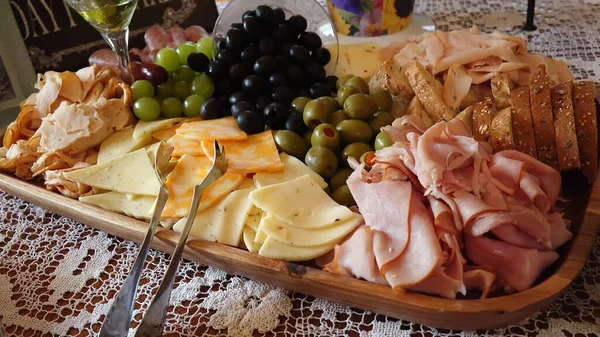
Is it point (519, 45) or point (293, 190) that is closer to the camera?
point (293, 190)

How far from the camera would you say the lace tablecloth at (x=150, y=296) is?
3.14ft

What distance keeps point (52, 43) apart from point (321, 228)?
57.2 inches

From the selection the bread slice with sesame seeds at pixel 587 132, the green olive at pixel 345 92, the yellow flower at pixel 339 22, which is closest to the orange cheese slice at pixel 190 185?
the green olive at pixel 345 92

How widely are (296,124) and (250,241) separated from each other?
1.29ft

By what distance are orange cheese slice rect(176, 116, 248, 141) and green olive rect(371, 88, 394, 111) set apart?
13.9 inches

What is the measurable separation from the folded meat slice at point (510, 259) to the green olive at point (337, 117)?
482 mm

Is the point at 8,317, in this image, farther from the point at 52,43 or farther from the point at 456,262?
the point at 52,43

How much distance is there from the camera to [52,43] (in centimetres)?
198

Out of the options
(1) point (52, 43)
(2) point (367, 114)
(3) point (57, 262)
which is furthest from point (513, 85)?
(1) point (52, 43)

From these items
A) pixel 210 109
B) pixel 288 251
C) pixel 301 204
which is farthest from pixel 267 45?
pixel 288 251

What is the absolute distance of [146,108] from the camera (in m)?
1.46

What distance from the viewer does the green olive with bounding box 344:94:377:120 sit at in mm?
1318

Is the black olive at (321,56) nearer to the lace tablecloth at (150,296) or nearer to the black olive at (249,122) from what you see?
the black olive at (249,122)

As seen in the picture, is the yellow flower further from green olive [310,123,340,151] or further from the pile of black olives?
green olive [310,123,340,151]
